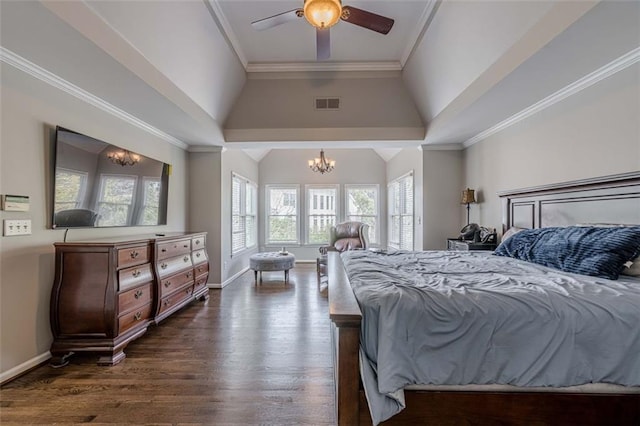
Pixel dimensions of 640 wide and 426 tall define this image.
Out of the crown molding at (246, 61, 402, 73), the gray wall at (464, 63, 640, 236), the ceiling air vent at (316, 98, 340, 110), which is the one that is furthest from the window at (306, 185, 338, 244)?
the gray wall at (464, 63, 640, 236)

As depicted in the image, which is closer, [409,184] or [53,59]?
[53,59]

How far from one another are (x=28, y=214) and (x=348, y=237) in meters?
4.95

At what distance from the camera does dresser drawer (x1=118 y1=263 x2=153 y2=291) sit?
2.59 m

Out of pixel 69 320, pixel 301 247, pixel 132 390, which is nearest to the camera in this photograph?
pixel 132 390

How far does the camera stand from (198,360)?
255cm

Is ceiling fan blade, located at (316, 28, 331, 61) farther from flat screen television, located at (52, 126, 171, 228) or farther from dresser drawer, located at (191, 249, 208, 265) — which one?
dresser drawer, located at (191, 249, 208, 265)

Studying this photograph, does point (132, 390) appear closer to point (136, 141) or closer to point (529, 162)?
point (136, 141)

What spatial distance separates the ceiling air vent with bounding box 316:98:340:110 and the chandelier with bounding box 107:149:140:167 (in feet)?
8.44

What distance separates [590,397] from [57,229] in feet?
12.6

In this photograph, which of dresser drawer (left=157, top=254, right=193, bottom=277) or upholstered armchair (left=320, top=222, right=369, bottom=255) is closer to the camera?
dresser drawer (left=157, top=254, right=193, bottom=277)

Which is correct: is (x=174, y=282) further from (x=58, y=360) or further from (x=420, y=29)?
(x=420, y=29)

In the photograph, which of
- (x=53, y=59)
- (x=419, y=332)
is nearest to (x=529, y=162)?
(x=419, y=332)

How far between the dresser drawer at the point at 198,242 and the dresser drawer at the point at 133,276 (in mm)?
1030

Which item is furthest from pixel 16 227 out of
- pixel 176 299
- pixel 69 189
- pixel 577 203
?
pixel 577 203
